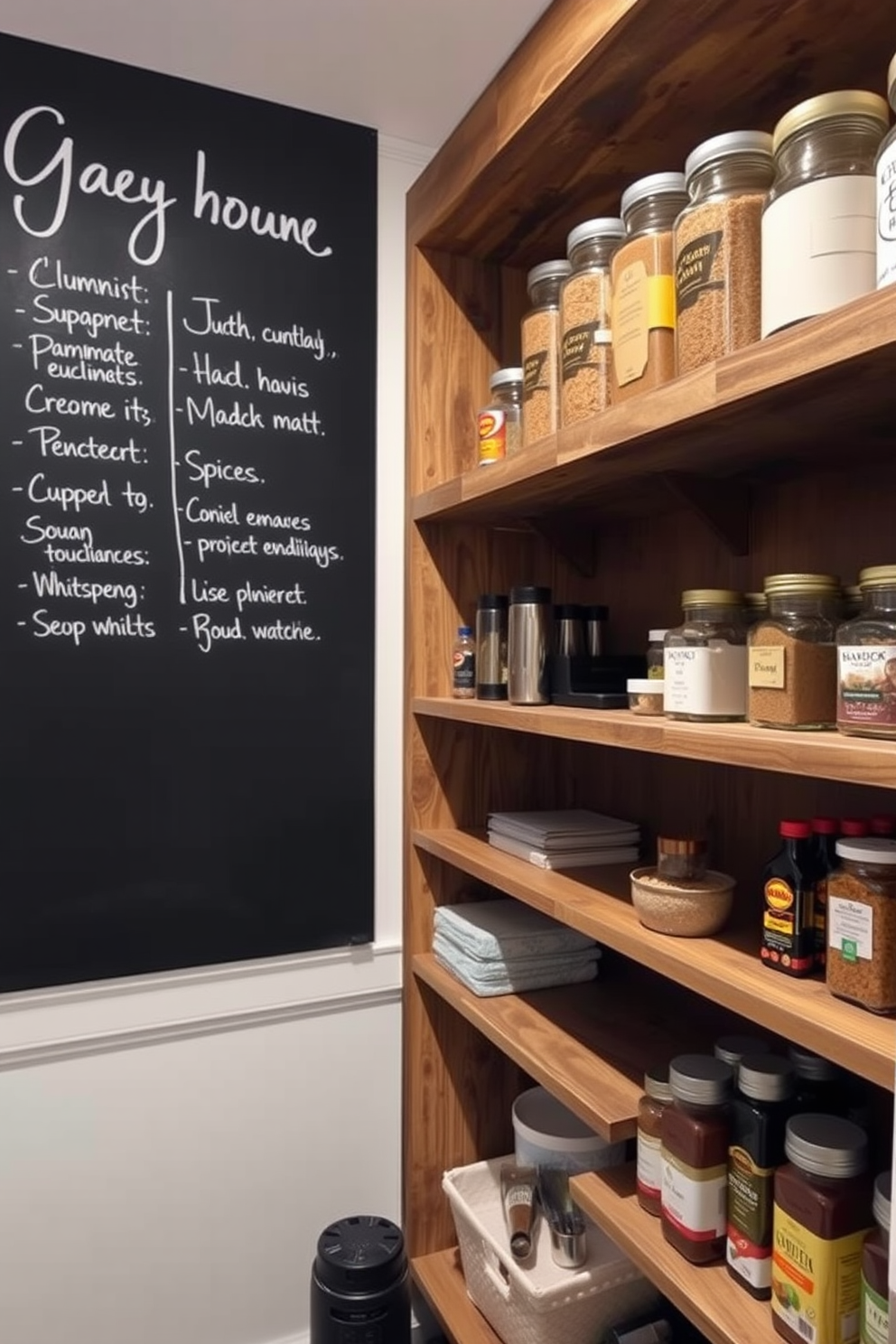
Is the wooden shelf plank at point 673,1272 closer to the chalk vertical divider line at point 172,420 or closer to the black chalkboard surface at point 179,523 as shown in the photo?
the black chalkboard surface at point 179,523

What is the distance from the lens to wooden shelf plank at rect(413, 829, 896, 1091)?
0.78 m

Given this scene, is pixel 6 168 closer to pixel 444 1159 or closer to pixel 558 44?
pixel 558 44

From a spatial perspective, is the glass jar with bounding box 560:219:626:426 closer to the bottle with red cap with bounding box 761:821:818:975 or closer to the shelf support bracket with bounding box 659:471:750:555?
the shelf support bracket with bounding box 659:471:750:555

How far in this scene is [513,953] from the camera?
1.56 metres

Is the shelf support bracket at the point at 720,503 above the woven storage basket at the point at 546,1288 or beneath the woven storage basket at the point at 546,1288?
above

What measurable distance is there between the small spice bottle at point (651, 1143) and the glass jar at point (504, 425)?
1009 mm

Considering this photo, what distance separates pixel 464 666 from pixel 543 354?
59 centimetres

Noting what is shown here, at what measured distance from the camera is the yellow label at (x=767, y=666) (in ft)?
3.00

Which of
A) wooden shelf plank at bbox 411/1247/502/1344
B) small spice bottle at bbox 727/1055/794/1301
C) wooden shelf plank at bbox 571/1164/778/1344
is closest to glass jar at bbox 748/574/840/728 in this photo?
small spice bottle at bbox 727/1055/794/1301

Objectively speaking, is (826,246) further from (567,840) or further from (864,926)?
(567,840)

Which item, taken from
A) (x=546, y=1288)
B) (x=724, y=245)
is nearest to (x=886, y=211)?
(x=724, y=245)

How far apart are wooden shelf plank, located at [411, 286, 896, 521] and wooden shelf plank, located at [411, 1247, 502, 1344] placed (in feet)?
4.76

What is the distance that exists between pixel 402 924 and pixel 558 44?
1534 mm

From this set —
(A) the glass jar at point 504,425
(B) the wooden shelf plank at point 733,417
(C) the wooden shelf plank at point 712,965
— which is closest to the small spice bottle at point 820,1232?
(C) the wooden shelf plank at point 712,965
